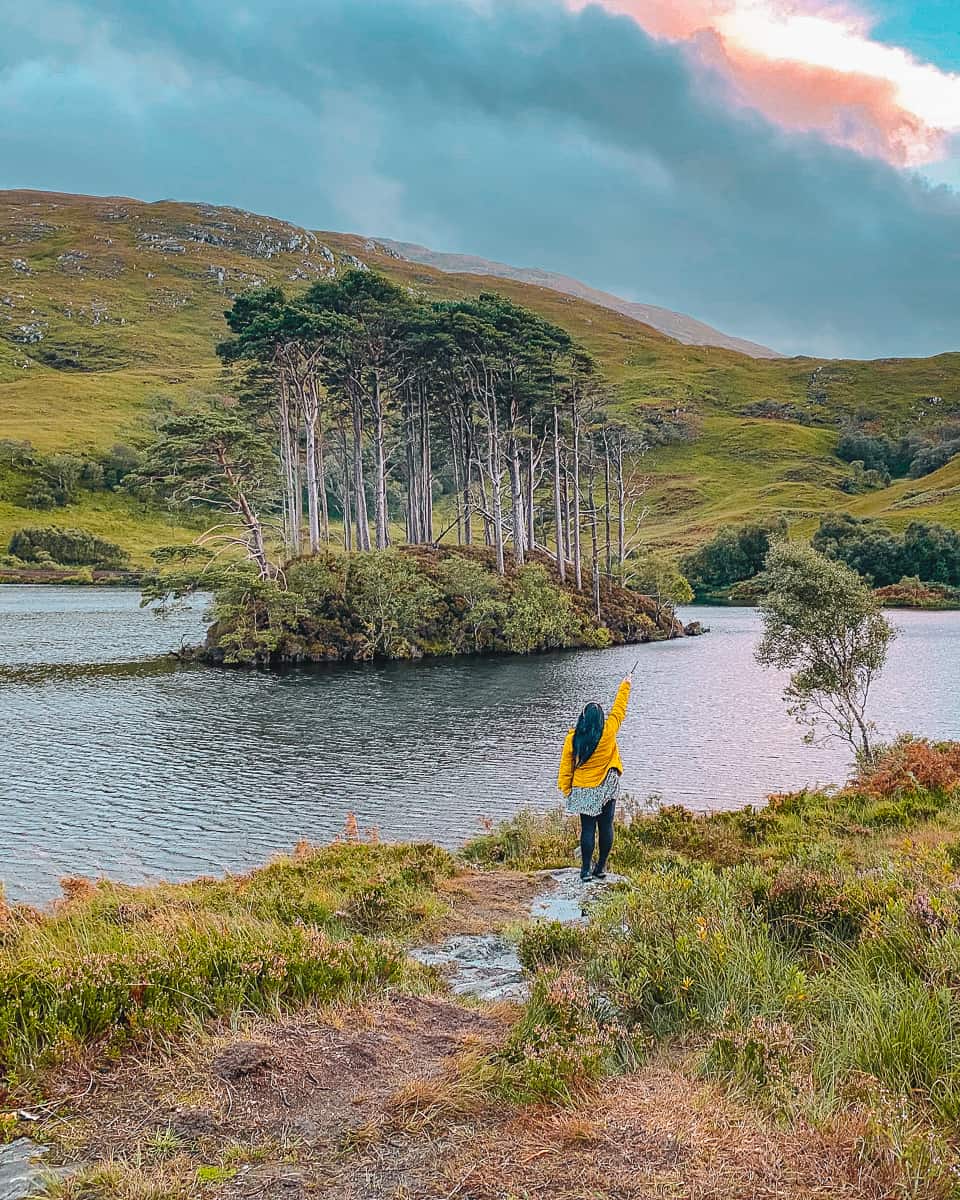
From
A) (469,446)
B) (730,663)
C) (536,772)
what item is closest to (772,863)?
(536,772)

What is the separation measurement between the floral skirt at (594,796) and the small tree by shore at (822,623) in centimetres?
1550

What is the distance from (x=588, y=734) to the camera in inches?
478

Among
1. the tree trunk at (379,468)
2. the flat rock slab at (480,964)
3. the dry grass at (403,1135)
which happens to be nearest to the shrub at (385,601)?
the tree trunk at (379,468)

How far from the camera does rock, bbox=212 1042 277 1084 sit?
5379 millimetres

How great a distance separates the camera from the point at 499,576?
62.1 meters

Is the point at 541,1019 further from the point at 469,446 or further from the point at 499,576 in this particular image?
the point at 469,446

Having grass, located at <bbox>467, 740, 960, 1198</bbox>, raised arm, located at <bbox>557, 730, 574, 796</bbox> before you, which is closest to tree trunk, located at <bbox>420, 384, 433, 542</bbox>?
raised arm, located at <bbox>557, 730, 574, 796</bbox>

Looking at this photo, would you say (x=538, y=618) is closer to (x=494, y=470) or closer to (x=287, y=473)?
(x=494, y=470)

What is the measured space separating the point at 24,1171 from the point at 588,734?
28.6 ft

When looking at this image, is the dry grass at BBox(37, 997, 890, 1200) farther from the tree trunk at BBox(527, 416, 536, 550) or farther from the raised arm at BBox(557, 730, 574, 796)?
the tree trunk at BBox(527, 416, 536, 550)

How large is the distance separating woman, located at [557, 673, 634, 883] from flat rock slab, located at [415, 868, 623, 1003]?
24.6 inches

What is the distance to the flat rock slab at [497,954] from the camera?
24.9ft

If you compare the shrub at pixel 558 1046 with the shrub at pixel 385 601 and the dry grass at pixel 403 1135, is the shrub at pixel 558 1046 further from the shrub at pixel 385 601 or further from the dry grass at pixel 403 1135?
the shrub at pixel 385 601

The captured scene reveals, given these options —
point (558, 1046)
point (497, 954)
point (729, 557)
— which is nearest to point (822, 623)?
point (497, 954)
